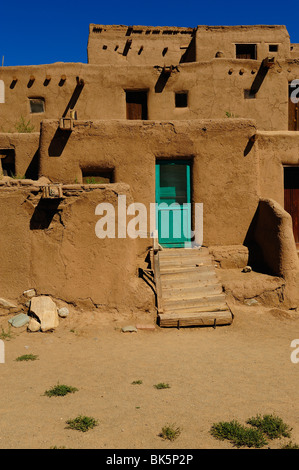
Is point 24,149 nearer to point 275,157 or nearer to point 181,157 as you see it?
point 181,157

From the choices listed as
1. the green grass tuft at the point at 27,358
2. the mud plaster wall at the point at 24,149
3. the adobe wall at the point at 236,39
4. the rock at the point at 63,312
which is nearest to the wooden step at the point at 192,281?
the rock at the point at 63,312

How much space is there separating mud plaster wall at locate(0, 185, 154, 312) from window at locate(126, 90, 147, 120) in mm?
5713

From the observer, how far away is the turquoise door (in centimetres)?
981

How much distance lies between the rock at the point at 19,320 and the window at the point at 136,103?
7.83 meters

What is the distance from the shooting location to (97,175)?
964 centimetres

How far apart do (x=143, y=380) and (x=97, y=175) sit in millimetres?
5762

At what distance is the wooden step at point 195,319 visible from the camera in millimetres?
7441

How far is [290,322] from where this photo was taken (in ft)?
26.1

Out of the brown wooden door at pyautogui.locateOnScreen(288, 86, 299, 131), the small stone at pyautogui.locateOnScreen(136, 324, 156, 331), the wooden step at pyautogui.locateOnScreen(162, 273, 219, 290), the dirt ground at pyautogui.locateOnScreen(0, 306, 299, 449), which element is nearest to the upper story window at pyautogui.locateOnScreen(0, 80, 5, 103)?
the dirt ground at pyautogui.locateOnScreen(0, 306, 299, 449)

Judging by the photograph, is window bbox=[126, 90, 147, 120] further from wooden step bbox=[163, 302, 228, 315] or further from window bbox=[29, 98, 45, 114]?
wooden step bbox=[163, 302, 228, 315]

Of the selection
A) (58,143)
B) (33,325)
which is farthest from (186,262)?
(58,143)

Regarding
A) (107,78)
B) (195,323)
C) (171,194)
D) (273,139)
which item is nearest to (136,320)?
(195,323)

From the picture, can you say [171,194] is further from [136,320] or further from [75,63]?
[75,63]

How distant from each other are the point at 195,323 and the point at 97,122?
5202 millimetres
